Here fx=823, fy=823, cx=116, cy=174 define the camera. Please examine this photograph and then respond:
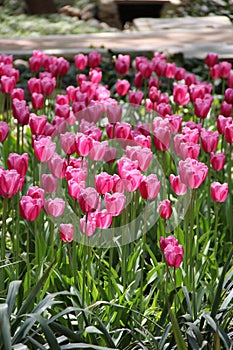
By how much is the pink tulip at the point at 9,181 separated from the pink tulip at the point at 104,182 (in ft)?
1.07

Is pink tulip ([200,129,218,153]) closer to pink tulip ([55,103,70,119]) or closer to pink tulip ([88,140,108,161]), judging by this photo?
pink tulip ([88,140,108,161])

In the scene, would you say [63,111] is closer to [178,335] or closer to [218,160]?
[218,160]

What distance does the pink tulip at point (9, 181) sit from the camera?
3223 millimetres

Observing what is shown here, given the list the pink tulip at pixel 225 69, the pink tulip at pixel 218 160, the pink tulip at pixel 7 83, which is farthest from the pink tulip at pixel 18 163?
the pink tulip at pixel 225 69

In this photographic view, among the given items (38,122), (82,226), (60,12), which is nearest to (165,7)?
(60,12)

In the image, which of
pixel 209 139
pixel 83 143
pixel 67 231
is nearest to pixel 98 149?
pixel 83 143

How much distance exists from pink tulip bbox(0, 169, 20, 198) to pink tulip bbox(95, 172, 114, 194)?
0.33 m

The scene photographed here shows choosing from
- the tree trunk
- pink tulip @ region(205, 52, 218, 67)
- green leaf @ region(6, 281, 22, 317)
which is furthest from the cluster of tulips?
the tree trunk

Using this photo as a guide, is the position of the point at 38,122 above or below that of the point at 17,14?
above

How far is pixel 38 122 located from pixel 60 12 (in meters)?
9.56

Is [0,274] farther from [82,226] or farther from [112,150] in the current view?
[112,150]

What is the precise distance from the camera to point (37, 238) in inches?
142

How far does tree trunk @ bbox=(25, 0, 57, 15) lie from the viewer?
1295 cm

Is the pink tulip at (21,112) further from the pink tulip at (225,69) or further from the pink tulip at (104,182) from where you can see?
the pink tulip at (225,69)
